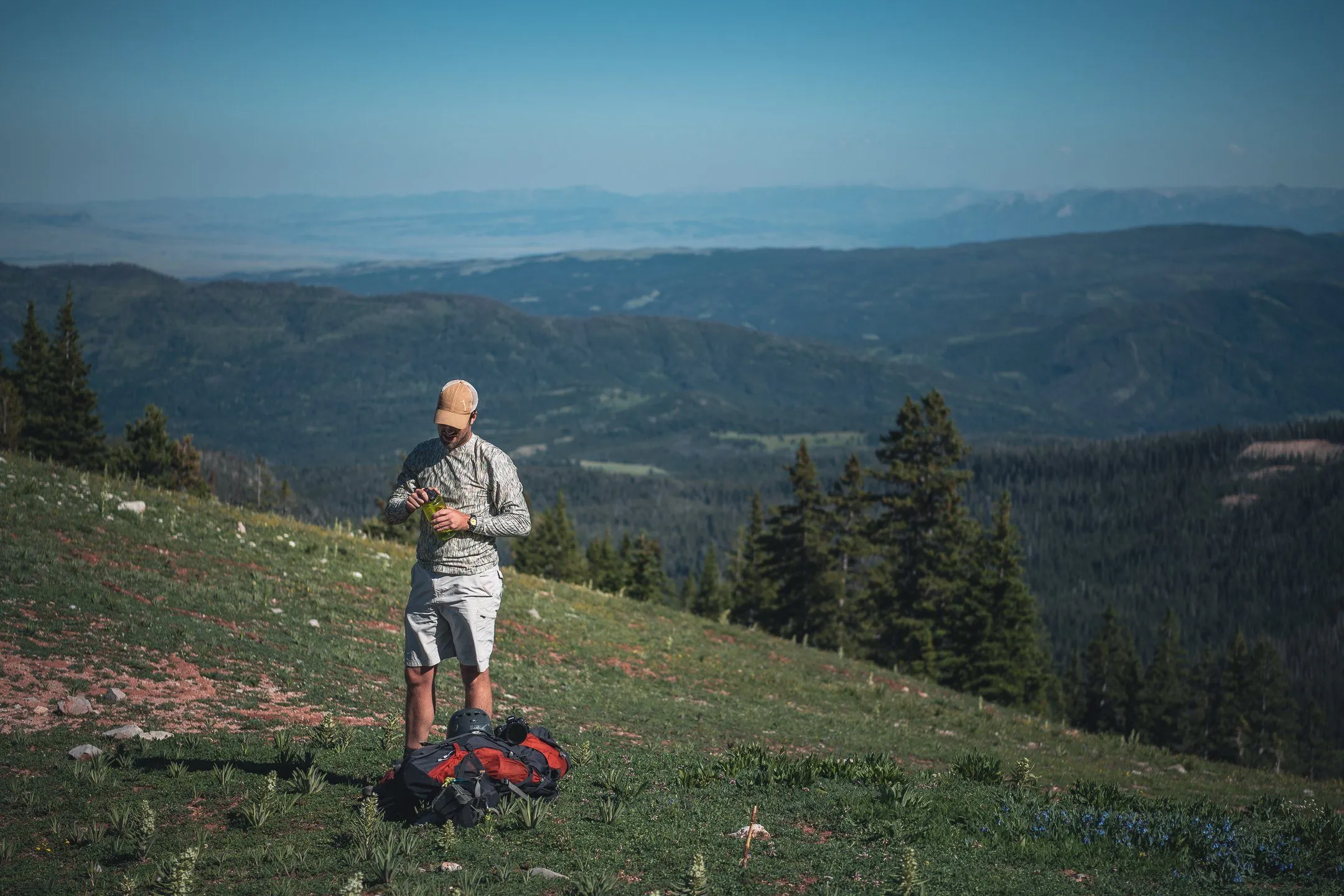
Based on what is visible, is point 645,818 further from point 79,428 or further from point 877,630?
point 79,428

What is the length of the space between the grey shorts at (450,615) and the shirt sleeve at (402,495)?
49cm

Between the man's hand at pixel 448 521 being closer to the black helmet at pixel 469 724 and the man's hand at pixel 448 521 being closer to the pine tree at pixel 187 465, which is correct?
the black helmet at pixel 469 724

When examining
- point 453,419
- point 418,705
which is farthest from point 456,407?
point 418,705

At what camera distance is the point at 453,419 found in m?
9.00

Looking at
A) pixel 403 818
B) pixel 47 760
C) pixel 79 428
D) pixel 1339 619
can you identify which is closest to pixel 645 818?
pixel 403 818

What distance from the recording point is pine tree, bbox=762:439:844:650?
4594 centimetres

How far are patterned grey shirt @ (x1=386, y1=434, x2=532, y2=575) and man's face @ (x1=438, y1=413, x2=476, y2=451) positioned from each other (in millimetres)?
53

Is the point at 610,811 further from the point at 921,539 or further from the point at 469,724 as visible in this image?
the point at 921,539

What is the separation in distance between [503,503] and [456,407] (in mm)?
994

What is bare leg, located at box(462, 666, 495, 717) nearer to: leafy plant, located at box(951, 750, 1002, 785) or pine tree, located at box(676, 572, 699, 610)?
leafy plant, located at box(951, 750, 1002, 785)

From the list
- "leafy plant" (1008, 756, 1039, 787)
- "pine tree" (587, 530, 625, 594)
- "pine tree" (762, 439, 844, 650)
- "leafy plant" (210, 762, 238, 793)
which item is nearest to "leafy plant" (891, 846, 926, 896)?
"leafy plant" (1008, 756, 1039, 787)

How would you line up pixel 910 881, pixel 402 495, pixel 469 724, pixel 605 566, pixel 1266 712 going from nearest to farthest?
pixel 910 881, pixel 469 724, pixel 402 495, pixel 1266 712, pixel 605 566

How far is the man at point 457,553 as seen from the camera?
9.05 meters

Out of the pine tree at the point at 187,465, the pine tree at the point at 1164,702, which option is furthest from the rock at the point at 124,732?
the pine tree at the point at 1164,702
